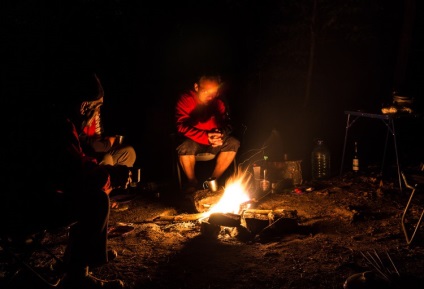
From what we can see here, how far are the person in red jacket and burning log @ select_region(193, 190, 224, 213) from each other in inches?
19.0

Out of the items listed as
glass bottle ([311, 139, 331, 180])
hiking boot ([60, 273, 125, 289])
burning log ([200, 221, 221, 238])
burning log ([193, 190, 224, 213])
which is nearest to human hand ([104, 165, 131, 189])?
hiking boot ([60, 273, 125, 289])

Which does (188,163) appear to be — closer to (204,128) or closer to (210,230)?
(204,128)

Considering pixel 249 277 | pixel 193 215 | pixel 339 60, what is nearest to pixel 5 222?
pixel 249 277

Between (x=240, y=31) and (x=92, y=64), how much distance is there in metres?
3.17

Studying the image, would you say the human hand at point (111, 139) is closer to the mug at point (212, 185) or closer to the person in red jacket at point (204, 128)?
the person in red jacket at point (204, 128)

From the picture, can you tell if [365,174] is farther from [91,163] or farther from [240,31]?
[91,163]

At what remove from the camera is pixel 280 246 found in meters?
3.93

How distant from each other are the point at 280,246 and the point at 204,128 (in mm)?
2813

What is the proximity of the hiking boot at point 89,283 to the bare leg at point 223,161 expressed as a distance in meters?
3.01

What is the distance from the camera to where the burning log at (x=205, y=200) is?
16.7 feet

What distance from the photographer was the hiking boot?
296cm

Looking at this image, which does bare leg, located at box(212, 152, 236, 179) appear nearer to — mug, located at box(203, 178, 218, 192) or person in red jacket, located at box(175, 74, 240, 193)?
person in red jacket, located at box(175, 74, 240, 193)

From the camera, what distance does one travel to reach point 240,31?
321 inches

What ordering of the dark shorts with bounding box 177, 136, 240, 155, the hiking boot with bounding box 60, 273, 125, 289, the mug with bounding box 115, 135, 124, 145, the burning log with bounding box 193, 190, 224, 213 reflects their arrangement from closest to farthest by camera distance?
1. the hiking boot with bounding box 60, 273, 125, 289
2. the burning log with bounding box 193, 190, 224, 213
3. the mug with bounding box 115, 135, 124, 145
4. the dark shorts with bounding box 177, 136, 240, 155
